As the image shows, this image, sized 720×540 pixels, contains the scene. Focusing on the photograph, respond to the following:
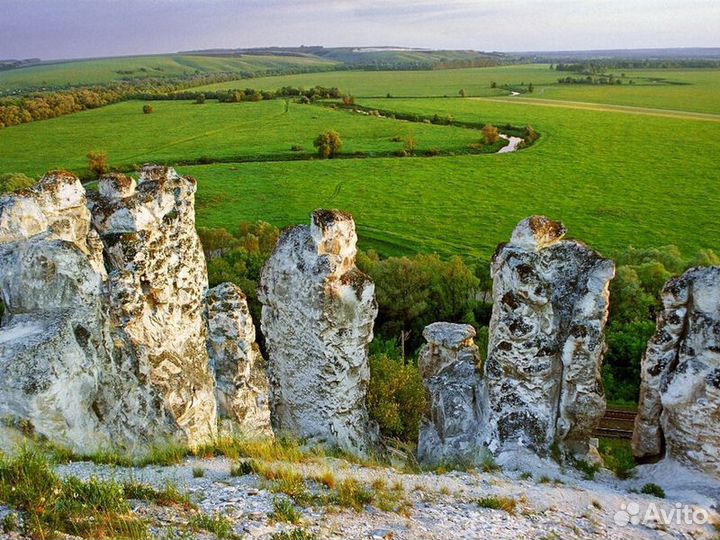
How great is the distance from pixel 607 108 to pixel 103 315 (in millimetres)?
133576

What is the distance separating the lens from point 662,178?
7712 cm

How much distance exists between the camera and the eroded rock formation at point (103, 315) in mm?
11719

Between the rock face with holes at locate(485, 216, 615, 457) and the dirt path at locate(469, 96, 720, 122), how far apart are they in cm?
11519

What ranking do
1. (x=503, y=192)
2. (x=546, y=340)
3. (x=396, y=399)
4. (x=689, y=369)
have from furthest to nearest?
(x=503, y=192)
(x=396, y=399)
(x=546, y=340)
(x=689, y=369)

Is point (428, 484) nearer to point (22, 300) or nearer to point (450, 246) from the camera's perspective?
point (22, 300)

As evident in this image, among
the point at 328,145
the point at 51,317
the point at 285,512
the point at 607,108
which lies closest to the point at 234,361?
the point at 51,317

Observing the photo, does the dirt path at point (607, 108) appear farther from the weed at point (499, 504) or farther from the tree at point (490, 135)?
the weed at point (499, 504)

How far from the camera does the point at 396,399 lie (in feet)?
71.5

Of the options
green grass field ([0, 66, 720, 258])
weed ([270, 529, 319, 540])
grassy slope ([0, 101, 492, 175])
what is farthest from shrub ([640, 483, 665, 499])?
grassy slope ([0, 101, 492, 175])

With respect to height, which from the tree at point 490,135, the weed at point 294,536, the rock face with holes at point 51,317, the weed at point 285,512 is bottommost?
the weed at point 285,512

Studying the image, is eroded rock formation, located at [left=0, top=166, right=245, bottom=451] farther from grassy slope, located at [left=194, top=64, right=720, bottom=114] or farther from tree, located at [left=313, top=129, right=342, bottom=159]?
grassy slope, located at [left=194, top=64, right=720, bottom=114]

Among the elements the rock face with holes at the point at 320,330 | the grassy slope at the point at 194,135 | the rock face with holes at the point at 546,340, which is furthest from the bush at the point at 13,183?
the rock face with holes at the point at 546,340

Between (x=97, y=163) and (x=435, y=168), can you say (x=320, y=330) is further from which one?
(x=435, y=168)

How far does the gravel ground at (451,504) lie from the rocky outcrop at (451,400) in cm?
206
